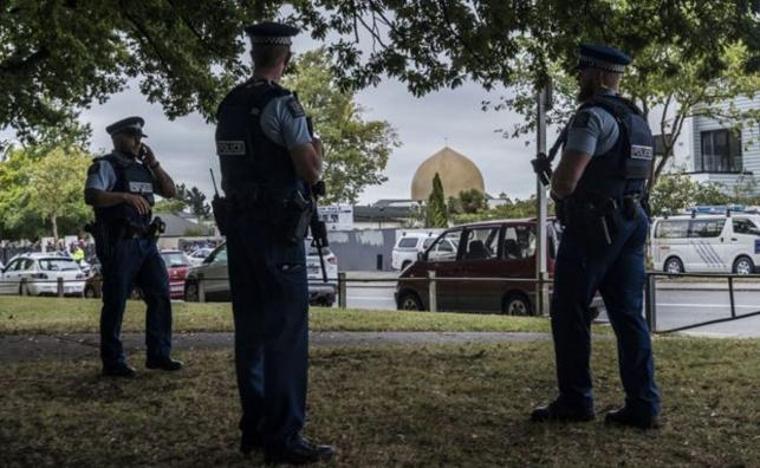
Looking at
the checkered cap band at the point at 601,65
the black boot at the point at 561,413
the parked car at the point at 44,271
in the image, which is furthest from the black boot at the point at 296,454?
the parked car at the point at 44,271

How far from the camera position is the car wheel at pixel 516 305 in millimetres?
14484

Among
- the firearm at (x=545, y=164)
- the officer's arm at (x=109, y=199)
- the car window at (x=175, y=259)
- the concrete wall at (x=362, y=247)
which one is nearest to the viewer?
the firearm at (x=545, y=164)

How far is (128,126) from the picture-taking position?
6.02 meters

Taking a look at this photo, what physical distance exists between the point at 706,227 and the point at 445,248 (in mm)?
15793

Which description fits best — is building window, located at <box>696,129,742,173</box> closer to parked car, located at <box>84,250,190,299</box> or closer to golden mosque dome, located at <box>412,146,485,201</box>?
parked car, located at <box>84,250,190,299</box>

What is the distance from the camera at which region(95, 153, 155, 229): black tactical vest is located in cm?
589

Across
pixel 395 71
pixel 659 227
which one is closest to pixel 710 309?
pixel 395 71

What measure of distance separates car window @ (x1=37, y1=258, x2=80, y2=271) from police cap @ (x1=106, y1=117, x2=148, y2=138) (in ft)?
88.2

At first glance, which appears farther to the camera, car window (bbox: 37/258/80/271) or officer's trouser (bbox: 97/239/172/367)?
car window (bbox: 37/258/80/271)

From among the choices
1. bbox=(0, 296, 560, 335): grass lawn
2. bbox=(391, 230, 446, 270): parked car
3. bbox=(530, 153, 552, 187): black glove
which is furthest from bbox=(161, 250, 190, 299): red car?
bbox=(530, 153, 552, 187): black glove

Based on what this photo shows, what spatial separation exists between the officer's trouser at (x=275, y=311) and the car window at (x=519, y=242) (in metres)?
11.8

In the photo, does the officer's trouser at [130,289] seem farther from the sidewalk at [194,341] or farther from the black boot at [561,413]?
the black boot at [561,413]

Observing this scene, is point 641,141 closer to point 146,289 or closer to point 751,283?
point 146,289

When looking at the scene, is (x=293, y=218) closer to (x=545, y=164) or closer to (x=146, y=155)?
(x=545, y=164)
